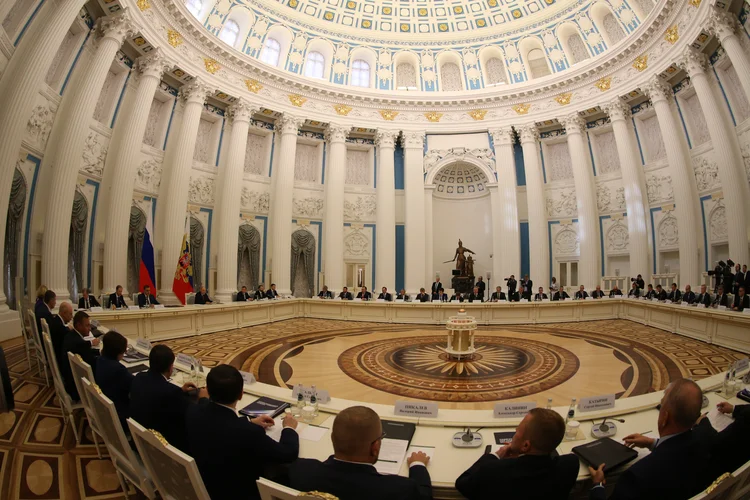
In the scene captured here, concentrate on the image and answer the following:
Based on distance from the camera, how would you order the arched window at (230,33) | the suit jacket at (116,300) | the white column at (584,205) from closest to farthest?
the suit jacket at (116,300) < the arched window at (230,33) < the white column at (584,205)

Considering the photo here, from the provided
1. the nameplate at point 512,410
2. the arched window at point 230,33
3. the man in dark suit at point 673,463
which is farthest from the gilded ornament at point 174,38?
the man in dark suit at point 673,463

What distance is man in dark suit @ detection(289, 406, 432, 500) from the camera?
60.6 inches

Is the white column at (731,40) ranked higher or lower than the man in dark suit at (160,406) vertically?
higher

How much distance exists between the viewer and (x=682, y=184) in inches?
583

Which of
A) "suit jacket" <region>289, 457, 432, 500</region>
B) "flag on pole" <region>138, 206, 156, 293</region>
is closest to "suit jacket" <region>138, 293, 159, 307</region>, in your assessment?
"flag on pole" <region>138, 206, 156, 293</region>

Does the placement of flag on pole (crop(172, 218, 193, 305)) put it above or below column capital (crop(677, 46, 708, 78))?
below

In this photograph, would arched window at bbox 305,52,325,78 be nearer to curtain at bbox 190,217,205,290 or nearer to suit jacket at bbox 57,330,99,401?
curtain at bbox 190,217,205,290

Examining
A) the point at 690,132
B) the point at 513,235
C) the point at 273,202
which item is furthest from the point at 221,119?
the point at 690,132

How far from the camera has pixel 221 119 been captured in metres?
17.6

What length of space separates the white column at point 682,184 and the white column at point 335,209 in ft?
45.8

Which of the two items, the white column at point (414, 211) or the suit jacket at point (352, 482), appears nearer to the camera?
the suit jacket at point (352, 482)

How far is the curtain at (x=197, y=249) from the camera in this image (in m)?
16.2

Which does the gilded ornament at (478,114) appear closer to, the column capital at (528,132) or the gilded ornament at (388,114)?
the column capital at (528,132)

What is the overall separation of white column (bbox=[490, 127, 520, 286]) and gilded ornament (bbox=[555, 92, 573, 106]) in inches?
101
